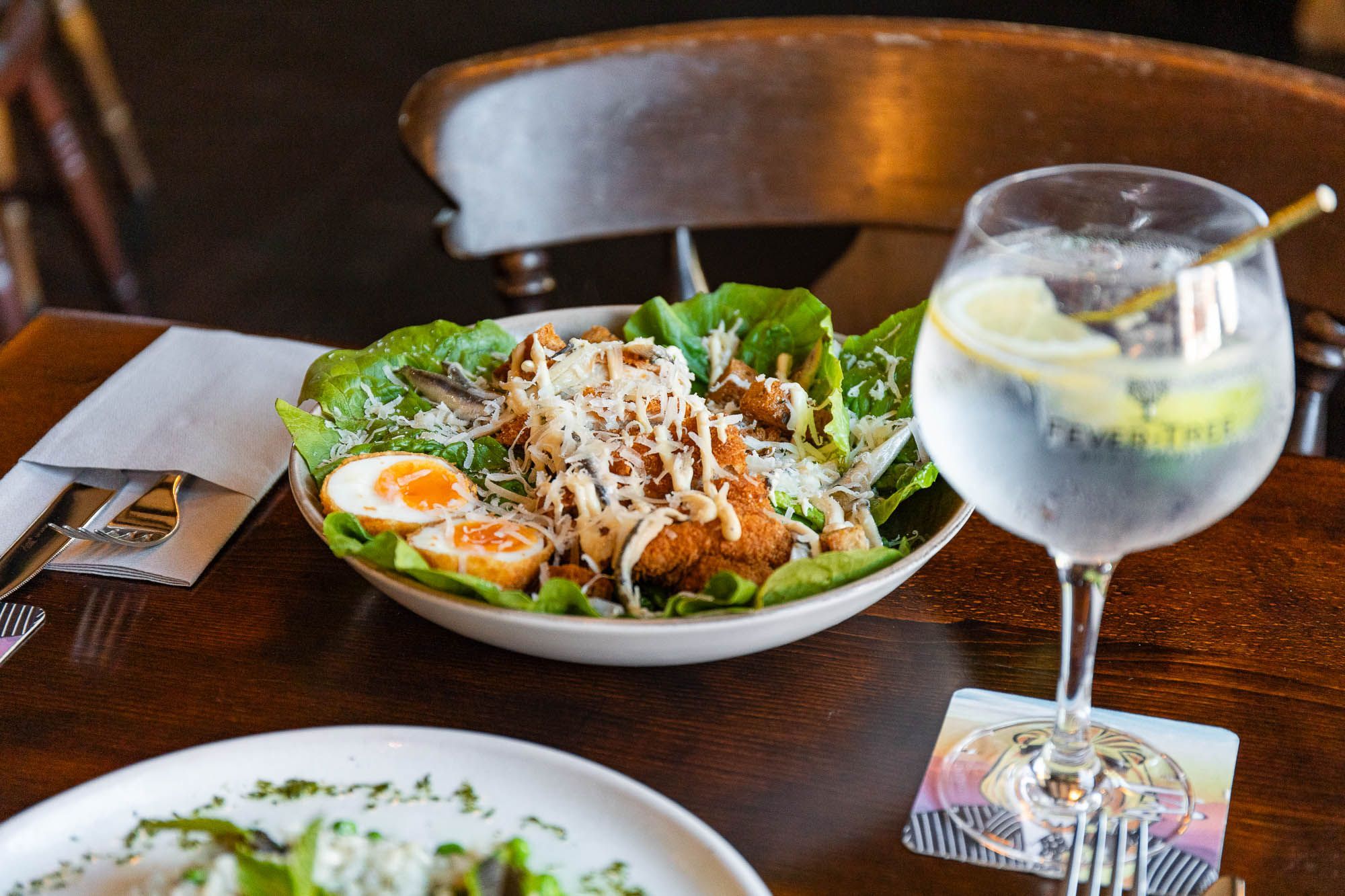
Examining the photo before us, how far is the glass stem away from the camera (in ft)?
3.01

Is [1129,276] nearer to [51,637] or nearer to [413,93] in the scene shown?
[51,637]

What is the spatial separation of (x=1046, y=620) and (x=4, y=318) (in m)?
3.16

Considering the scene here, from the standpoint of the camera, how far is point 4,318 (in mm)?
3396

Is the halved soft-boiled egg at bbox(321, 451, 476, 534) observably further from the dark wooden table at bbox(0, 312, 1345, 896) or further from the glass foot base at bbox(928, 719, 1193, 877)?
the glass foot base at bbox(928, 719, 1193, 877)

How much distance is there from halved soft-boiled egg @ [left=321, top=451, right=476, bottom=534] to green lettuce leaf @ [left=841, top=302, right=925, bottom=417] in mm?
506

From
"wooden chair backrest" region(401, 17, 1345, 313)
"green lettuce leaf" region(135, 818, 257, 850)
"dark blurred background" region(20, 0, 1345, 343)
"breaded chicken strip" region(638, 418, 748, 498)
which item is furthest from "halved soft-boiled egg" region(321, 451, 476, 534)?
"dark blurred background" region(20, 0, 1345, 343)

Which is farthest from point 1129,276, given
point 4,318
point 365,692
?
point 4,318

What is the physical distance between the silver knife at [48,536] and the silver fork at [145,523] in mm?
18

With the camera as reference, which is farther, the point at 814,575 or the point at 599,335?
the point at 599,335

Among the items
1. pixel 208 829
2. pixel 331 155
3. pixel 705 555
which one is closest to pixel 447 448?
pixel 705 555

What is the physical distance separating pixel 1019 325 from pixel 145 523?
1.00 m

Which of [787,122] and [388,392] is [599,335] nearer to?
[388,392]

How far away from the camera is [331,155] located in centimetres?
562

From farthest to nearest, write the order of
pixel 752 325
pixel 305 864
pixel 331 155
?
pixel 331 155 → pixel 752 325 → pixel 305 864
